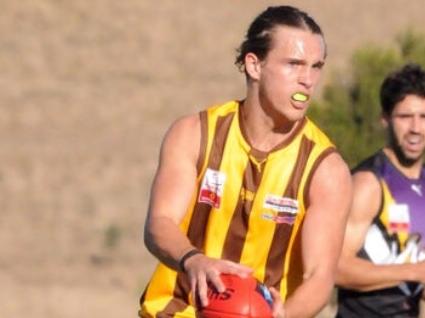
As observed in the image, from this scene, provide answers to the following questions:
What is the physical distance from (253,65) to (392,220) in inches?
75.4

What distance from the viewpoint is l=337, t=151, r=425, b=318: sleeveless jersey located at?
9.20 metres

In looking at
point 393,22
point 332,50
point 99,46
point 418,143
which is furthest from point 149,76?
point 418,143

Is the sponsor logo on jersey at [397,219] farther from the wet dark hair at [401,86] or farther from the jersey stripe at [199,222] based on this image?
the jersey stripe at [199,222]

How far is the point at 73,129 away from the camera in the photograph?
35.9 meters

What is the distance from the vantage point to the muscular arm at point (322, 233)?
727cm

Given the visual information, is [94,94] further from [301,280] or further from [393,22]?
[301,280]

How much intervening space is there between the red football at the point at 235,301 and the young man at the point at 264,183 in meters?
0.51

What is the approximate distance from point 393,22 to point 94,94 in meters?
9.67

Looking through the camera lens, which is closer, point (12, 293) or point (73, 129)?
point (12, 293)

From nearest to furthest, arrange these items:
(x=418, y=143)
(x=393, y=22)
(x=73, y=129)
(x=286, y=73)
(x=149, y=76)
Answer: (x=286, y=73) → (x=418, y=143) → (x=73, y=129) → (x=149, y=76) → (x=393, y=22)

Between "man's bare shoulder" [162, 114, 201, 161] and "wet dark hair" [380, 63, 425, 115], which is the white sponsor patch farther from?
"wet dark hair" [380, 63, 425, 115]

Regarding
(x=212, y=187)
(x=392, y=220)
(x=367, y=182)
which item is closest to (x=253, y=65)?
(x=212, y=187)

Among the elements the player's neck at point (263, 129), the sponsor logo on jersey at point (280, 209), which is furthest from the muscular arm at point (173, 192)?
the sponsor logo on jersey at point (280, 209)

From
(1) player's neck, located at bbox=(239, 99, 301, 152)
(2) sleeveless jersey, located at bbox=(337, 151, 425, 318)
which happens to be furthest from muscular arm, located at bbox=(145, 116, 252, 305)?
(2) sleeveless jersey, located at bbox=(337, 151, 425, 318)
